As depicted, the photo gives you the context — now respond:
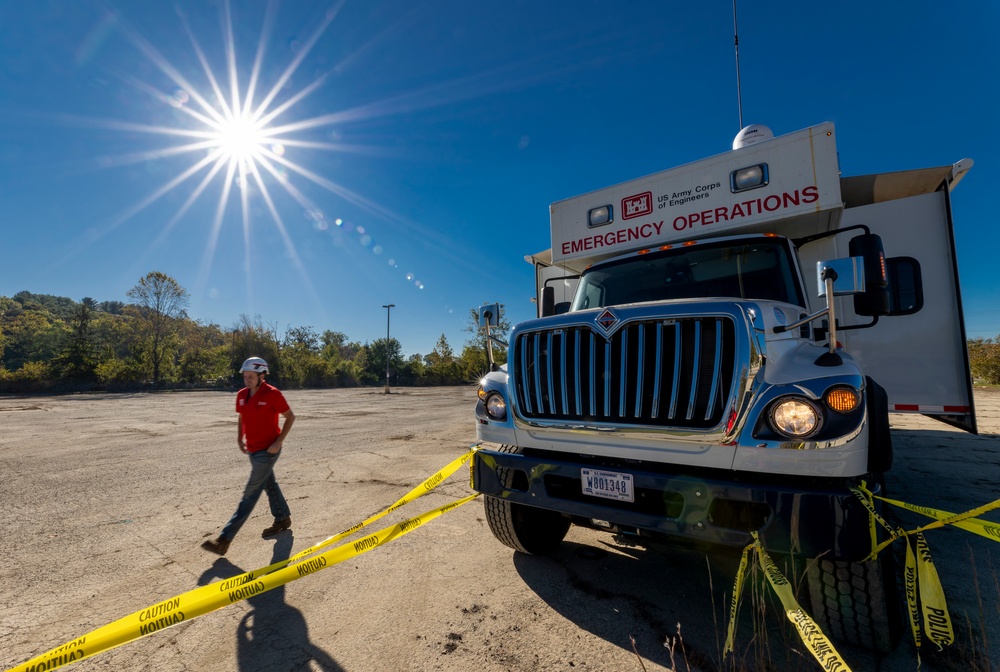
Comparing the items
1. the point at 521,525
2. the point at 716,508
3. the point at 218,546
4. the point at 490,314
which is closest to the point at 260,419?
the point at 218,546

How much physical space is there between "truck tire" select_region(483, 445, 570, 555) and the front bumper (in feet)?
1.72

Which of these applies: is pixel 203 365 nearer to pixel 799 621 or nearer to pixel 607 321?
pixel 607 321

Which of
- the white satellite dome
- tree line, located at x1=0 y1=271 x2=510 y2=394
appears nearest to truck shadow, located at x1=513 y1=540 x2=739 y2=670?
the white satellite dome

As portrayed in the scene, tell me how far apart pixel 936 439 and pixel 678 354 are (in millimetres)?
10719

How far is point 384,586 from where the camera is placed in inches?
124

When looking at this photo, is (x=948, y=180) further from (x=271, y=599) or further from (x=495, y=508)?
(x=271, y=599)

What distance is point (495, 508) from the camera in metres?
3.38

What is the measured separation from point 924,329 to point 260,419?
6.39 m

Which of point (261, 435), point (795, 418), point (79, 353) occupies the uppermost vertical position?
point (79, 353)

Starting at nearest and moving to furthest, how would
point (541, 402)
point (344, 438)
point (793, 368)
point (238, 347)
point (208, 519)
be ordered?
point (793, 368) < point (541, 402) < point (208, 519) < point (344, 438) < point (238, 347)

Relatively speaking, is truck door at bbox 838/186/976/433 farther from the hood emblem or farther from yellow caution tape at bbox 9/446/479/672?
yellow caution tape at bbox 9/446/479/672

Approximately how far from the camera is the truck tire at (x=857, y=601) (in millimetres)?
2064

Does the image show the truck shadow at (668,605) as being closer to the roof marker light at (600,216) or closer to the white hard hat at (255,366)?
the white hard hat at (255,366)

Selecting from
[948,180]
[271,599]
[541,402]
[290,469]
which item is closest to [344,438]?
[290,469]
